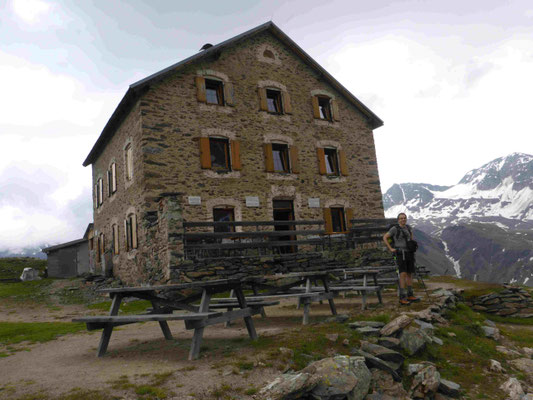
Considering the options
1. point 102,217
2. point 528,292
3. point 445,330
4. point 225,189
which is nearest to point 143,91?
point 225,189

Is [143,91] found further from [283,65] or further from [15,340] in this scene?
[15,340]

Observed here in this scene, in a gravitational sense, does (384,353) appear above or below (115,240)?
below

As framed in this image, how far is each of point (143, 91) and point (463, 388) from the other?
42.8ft

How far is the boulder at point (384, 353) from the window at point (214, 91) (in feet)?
41.3

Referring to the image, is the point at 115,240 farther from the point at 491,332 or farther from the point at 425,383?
the point at 425,383

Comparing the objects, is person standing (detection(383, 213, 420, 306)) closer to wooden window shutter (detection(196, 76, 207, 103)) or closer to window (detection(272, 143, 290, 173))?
window (detection(272, 143, 290, 173))

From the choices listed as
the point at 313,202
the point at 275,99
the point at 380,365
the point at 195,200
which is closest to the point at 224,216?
the point at 195,200

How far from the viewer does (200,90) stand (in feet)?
49.4

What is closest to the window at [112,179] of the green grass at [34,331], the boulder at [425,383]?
the green grass at [34,331]

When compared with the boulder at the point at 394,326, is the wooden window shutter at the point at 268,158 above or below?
above

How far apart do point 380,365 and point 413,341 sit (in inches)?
40.1

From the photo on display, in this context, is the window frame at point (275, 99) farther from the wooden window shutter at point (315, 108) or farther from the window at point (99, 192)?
the window at point (99, 192)

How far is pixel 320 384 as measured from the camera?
374cm

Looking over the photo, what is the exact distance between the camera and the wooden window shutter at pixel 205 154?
47.0 feet
